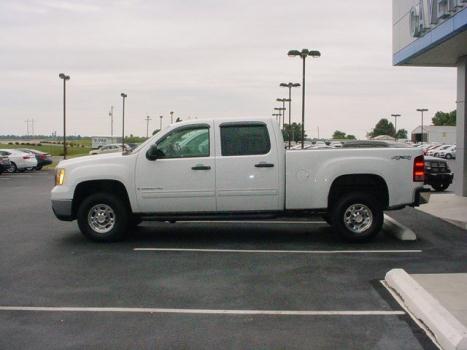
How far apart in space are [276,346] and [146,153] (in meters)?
5.66

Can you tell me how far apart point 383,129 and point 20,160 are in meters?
146

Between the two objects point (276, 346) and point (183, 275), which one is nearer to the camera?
point (276, 346)

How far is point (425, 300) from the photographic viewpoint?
6211mm

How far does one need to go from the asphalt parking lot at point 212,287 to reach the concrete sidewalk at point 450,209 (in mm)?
647

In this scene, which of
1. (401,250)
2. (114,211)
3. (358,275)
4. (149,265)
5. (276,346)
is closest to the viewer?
(276,346)

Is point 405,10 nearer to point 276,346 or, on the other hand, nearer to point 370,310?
point 370,310

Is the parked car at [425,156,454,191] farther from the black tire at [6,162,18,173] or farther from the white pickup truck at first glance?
the black tire at [6,162,18,173]

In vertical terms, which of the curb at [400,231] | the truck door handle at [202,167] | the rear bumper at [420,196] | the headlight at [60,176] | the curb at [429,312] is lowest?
the curb at [429,312]

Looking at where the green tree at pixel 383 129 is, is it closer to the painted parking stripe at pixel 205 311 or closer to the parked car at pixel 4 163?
the parked car at pixel 4 163

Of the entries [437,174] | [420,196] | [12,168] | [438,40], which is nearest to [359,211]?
[420,196]

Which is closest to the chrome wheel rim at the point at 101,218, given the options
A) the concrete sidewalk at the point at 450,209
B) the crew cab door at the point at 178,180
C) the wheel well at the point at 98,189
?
the wheel well at the point at 98,189

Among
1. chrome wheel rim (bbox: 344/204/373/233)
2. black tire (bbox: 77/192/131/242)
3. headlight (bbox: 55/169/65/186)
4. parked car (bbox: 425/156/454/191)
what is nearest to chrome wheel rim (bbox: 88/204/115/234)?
black tire (bbox: 77/192/131/242)

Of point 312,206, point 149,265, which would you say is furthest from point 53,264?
point 312,206

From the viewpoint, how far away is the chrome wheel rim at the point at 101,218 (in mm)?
10523
